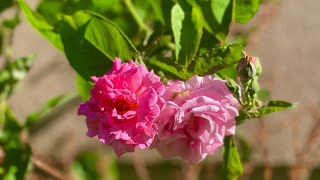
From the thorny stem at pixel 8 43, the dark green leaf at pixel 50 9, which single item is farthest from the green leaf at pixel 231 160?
the thorny stem at pixel 8 43

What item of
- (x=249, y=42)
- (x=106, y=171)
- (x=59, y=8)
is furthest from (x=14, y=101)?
(x=59, y=8)

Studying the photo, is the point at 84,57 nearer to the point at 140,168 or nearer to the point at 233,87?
the point at 233,87

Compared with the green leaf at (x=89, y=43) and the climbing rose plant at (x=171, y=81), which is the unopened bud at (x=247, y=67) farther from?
the green leaf at (x=89, y=43)

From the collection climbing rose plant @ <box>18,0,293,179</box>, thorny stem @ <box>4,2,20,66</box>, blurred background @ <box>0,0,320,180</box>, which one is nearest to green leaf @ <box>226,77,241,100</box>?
climbing rose plant @ <box>18,0,293,179</box>

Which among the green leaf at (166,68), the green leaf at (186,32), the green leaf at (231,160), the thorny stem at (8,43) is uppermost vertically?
the green leaf at (186,32)

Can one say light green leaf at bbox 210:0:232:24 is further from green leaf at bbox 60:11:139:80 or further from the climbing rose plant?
green leaf at bbox 60:11:139:80

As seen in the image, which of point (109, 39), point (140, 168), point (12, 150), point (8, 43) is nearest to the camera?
point (109, 39)

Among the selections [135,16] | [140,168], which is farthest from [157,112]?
[140,168]

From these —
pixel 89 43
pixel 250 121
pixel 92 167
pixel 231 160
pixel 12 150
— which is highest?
pixel 89 43
